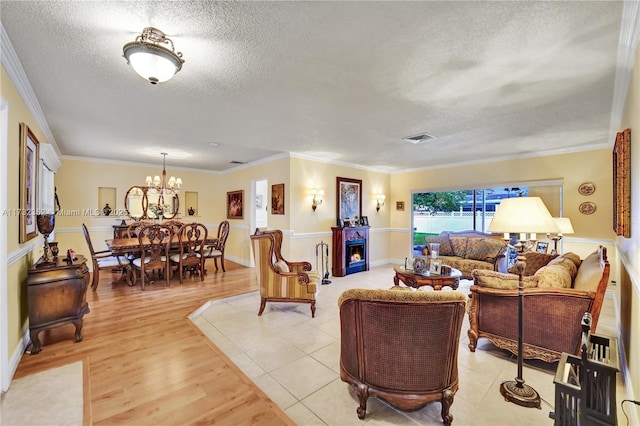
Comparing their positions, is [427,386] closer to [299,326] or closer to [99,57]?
[299,326]

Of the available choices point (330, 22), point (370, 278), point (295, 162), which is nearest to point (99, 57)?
point (330, 22)

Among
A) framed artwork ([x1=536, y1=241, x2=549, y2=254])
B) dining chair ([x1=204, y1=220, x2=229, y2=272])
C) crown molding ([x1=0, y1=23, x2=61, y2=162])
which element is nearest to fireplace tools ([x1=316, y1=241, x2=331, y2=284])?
dining chair ([x1=204, y1=220, x2=229, y2=272])

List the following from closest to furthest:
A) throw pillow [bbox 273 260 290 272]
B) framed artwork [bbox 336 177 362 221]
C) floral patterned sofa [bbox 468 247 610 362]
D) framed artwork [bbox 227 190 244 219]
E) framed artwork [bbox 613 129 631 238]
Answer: framed artwork [bbox 613 129 631 238] < floral patterned sofa [bbox 468 247 610 362] < throw pillow [bbox 273 260 290 272] < framed artwork [bbox 336 177 362 221] < framed artwork [bbox 227 190 244 219]

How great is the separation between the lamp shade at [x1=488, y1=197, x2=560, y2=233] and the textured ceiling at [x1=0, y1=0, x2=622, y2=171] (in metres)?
1.06

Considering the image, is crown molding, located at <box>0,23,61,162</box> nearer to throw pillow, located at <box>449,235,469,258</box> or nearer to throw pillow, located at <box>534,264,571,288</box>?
throw pillow, located at <box>534,264,571,288</box>

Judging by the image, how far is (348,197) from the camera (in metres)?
6.42

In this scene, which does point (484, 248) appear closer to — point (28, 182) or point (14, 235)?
point (14, 235)

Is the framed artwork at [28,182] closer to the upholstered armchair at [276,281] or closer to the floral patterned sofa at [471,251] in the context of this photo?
the upholstered armchair at [276,281]

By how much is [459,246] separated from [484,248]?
445mm

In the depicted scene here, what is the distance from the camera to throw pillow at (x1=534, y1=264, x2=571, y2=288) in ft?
8.10

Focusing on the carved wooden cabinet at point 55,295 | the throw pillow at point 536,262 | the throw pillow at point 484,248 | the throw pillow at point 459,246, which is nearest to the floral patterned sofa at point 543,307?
the throw pillow at point 536,262

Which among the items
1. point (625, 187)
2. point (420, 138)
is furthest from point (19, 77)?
point (625, 187)

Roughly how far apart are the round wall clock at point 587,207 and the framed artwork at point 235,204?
662 cm

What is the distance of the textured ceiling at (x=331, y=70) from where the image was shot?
1629 mm
